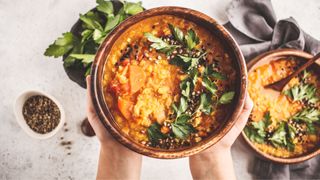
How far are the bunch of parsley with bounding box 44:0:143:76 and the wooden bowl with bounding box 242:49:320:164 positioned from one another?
726mm

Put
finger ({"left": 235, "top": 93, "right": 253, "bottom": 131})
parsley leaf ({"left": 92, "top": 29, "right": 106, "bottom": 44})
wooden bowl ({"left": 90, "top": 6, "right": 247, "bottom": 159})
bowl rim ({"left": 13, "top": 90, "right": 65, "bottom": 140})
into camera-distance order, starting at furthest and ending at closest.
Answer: bowl rim ({"left": 13, "top": 90, "right": 65, "bottom": 140})
parsley leaf ({"left": 92, "top": 29, "right": 106, "bottom": 44})
finger ({"left": 235, "top": 93, "right": 253, "bottom": 131})
wooden bowl ({"left": 90, "top": 6, "right": 247, "bottom": 159})

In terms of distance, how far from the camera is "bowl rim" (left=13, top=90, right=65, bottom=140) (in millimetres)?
2359

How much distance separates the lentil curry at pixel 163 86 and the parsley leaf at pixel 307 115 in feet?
2.74

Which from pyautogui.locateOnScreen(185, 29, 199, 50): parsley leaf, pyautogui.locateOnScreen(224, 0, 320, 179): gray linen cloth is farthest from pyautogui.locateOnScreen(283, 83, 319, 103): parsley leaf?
pyautogui.locateOnScreen(185, 29, 199, 50): parsley leaf

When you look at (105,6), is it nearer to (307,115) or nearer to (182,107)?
(182,107)

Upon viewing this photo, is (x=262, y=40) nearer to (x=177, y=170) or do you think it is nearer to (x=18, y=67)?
(x=177, y=170)

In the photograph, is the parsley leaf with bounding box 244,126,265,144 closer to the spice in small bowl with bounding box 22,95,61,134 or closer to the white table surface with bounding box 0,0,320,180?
the white table surface with bounding box 0,0,320,180

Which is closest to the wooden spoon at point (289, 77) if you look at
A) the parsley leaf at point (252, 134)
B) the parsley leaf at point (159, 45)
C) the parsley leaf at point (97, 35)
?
the parsley leaf at point (252, 134)

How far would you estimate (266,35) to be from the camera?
250cm

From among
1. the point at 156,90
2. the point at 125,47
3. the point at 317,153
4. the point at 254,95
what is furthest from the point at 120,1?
the point at 317,153

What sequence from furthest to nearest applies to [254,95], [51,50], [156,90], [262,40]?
[262,40], [254,95], [51,50], [156,90]

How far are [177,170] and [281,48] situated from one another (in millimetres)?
1000

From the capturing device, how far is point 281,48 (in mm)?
2449

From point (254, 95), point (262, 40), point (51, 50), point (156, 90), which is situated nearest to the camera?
point (156, 90)
